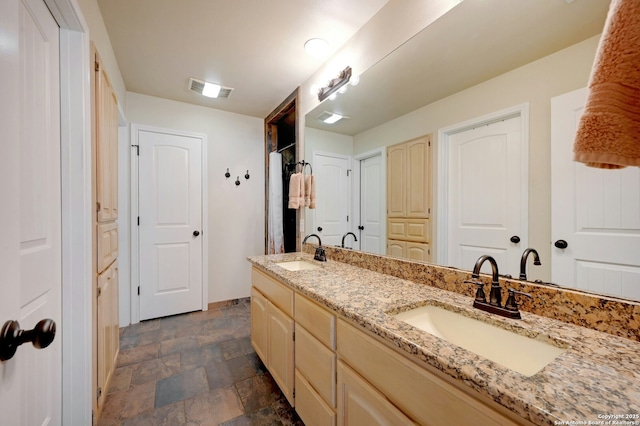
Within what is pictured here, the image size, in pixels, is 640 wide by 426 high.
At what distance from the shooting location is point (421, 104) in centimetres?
138

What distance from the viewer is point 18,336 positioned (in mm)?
549

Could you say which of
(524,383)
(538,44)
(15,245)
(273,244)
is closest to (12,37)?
(15,245)

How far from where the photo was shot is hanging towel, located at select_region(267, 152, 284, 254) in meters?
3.04

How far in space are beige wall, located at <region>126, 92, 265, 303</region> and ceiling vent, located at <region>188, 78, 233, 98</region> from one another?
1.38 ft

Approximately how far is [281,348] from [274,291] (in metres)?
0.33

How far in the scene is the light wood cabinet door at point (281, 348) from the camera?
1399 millimetres

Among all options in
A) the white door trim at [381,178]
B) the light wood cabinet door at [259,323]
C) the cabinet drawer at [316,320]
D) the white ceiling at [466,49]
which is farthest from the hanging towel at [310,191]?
the cabinet drawer at [316,320]

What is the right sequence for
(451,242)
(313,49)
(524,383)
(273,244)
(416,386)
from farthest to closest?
(273,244) → (313,49) → (451,242) → (416,386) → (524,383)

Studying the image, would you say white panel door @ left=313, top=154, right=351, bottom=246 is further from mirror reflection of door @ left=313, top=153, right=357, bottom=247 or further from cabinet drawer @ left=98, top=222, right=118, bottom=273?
cabinet drawer @ left=98, top=222, right=118, bottom=273

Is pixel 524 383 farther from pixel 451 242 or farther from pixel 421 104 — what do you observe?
pixel 421 104

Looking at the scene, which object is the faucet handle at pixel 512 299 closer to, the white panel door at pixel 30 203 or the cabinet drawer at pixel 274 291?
the cabinet drawer at pixel 274 291

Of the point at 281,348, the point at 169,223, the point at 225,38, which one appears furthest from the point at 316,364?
the point at 169,223

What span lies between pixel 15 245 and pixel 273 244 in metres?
2.51

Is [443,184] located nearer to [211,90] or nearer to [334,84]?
[334,84]
